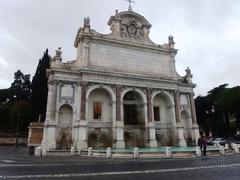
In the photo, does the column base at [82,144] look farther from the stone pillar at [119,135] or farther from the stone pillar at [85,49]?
the stone pillar at [85,49]

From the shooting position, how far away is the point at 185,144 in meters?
31.1

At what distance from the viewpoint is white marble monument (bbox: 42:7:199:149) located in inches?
1068

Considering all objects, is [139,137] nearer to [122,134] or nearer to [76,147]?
[122,134]

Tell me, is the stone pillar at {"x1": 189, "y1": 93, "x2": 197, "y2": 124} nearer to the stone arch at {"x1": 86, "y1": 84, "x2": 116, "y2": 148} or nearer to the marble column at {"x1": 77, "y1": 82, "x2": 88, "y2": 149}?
the stone arch at {"x1": 86, "y1": 84, "x2": 116, "y2": 148}

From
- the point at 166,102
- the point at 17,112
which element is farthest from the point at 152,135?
the point at 17,112

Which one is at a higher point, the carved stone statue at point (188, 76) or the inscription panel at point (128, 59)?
the inscription panel at point (128, 59)

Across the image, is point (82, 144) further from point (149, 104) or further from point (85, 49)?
point (85, 49)

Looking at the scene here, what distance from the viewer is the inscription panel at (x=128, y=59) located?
30.6 meters

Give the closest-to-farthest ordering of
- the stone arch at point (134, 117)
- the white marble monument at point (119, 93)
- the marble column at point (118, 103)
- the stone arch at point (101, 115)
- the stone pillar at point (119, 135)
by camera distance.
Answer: the white marble monument at point (119, 93), the stone pillar at point (119, 135), the stone arch at point (101, 115), the marble column at point (118, 103), the stone arch at point (134, 117)

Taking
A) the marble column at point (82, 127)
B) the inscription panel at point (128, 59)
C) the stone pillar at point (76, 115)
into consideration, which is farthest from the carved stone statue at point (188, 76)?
the stone pillar at point (76, 115)

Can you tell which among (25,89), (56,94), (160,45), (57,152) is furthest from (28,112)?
(160,45)

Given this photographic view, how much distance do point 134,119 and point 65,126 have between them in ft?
32.6

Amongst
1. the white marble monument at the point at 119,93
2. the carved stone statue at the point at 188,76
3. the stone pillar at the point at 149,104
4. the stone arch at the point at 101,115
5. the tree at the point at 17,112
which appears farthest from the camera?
the tree at the point at 17,112

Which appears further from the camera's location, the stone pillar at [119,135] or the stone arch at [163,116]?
the stone arch at [163,116]
